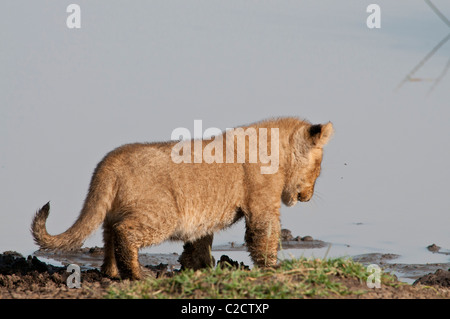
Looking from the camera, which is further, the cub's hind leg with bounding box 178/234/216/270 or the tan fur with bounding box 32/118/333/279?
the cub's hind leg with bounding box 178/234/216/270

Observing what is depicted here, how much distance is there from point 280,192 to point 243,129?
39.0 inches

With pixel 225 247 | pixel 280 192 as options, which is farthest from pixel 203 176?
pixel 225 247

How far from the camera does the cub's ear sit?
34.1 ft

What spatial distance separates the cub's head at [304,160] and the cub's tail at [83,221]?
257 cm

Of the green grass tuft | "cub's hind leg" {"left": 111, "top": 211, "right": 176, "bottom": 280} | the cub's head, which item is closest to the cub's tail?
"cub's hind leg" {"left": 111, "top": 211, "right": 176, "bottom": 280}

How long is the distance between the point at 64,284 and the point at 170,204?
1.76 metres

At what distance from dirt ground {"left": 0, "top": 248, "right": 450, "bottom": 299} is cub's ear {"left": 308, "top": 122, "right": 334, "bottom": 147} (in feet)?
7.52

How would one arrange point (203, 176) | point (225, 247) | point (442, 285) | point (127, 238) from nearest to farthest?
point (127, 238), point (203, 176), point (442, 285), point (225, 247)

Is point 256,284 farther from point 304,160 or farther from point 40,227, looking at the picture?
point 304,160

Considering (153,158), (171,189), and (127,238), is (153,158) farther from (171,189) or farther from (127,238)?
(127,238)

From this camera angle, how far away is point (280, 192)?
10.2 m

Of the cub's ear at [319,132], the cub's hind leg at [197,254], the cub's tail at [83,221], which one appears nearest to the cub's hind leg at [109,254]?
the cub's tail at [83,221]

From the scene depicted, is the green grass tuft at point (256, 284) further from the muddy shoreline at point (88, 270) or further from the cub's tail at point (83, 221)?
the cub's tail at point (83, 221)

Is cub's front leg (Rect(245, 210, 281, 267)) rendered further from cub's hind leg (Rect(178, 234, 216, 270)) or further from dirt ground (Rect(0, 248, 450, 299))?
dirt ground (Rect(0, 248, 450, 299))
